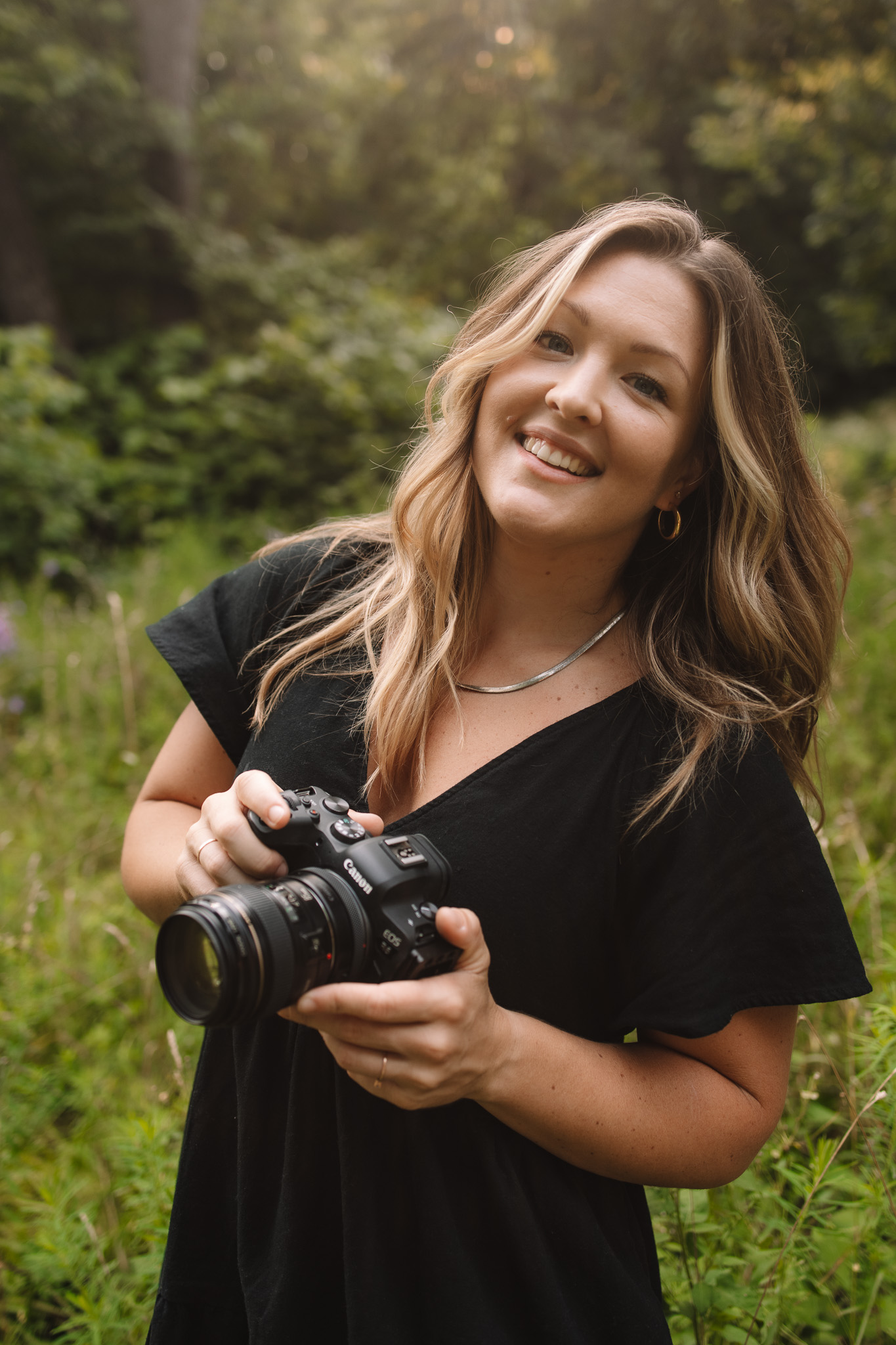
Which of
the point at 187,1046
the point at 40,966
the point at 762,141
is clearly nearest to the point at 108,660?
the point at 40,966

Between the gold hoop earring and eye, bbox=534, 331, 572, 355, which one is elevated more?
eye, bbox=534, 331, 572, 355

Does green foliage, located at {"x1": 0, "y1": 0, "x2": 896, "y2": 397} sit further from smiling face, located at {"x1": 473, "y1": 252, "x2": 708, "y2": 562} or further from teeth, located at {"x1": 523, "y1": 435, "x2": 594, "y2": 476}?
teeth, located at {"x1": 523, "y1": 435, "x2": 594, "y2": 476}

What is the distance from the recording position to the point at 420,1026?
3.14 ft

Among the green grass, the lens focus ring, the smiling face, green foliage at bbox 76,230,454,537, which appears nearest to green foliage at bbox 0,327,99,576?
green foliage at bbox 76,230,454,537

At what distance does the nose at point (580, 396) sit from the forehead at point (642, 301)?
73mm

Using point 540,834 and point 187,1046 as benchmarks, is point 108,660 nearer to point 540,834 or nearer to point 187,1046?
point 187,1046

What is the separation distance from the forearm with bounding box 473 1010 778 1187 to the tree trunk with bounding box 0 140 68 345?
24.1 feet

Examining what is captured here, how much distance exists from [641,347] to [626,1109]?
3.58 ft

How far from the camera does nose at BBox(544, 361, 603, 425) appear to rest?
124 centimetres

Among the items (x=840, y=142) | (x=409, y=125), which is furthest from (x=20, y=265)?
(x=840, y=142)

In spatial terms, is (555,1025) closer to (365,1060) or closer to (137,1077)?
(365,1060)

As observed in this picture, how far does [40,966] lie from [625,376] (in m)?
2.21

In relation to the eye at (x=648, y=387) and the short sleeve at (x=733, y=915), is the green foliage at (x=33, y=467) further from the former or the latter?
the short sleeve at (x=733, y=915)

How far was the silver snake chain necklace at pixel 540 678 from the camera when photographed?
135 cm
